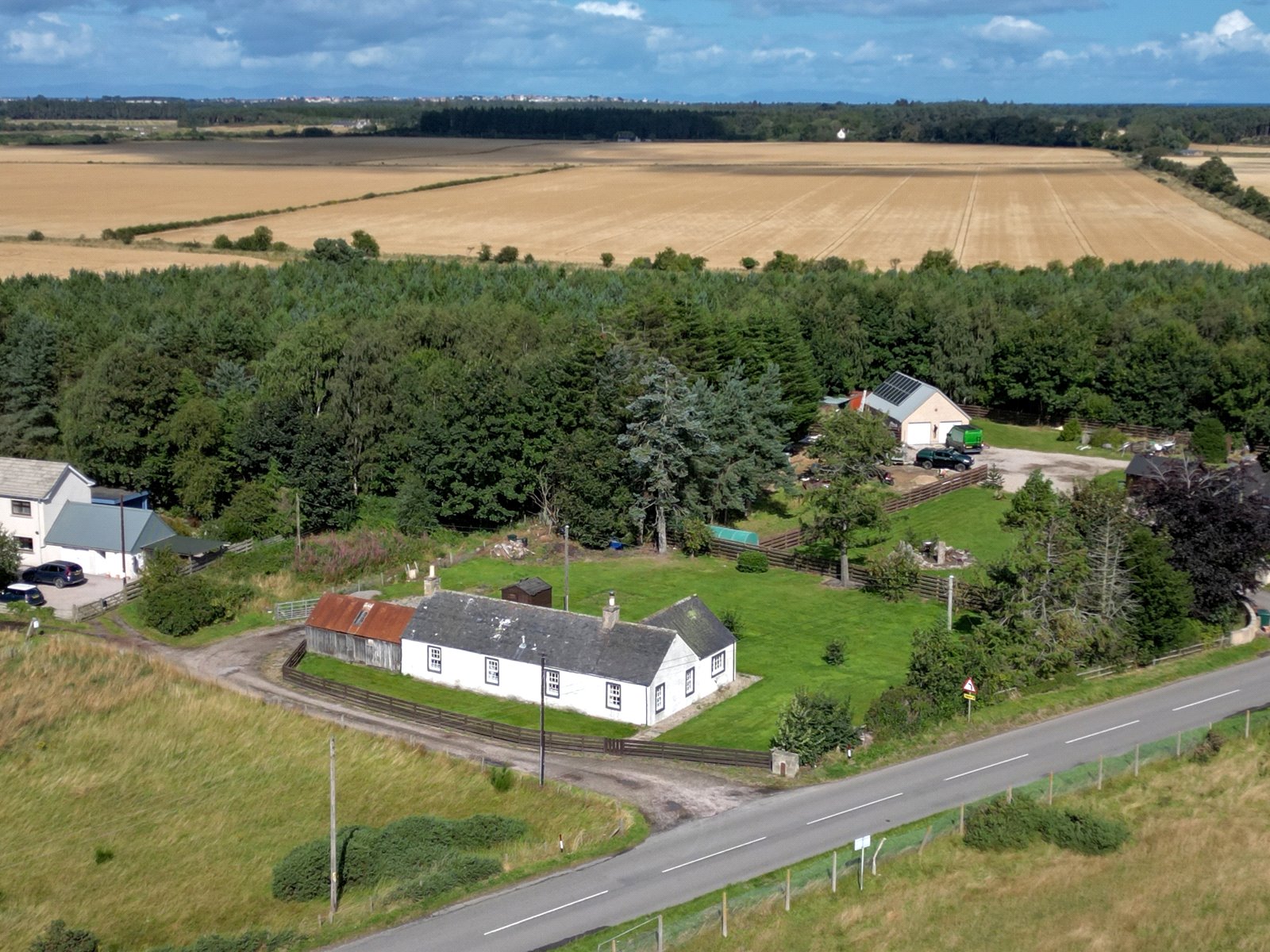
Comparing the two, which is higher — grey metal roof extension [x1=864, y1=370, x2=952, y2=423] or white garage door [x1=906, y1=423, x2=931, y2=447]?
grey metal roof extension [x1=864, y1=370, x2=952, y2=423]

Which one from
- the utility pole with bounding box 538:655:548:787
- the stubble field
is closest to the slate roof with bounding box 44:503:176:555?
the utility pole with bounding box 538:655:548:787

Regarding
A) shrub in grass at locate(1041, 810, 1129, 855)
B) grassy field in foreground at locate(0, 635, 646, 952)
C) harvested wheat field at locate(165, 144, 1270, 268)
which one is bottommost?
grassy field in foreground at locate(0, 635, 646, 952)

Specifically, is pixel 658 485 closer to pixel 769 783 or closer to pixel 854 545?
pixel 854 545

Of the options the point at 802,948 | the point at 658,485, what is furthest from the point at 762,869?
the point at 658,485

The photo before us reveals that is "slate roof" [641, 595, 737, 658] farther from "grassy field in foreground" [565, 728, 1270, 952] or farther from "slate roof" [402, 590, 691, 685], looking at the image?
"grassy field in foreground" [565, 728, 1270, 952]

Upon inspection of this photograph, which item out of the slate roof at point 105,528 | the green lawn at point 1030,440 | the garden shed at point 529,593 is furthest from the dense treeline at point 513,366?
the garden shed at point 529,593

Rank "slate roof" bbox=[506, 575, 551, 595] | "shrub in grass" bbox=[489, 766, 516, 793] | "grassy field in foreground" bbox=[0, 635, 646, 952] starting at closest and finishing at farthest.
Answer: "grassy field in foreground" bbox=[0, 635, 646, 952], "shrub in grass" bbox=[489, 766, 516, 793], "slate roof" bbox=[506, 575, 551, 595]

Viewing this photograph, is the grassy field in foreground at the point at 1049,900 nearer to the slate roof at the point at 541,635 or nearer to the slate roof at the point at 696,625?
the slate roof at the point at 541,635
